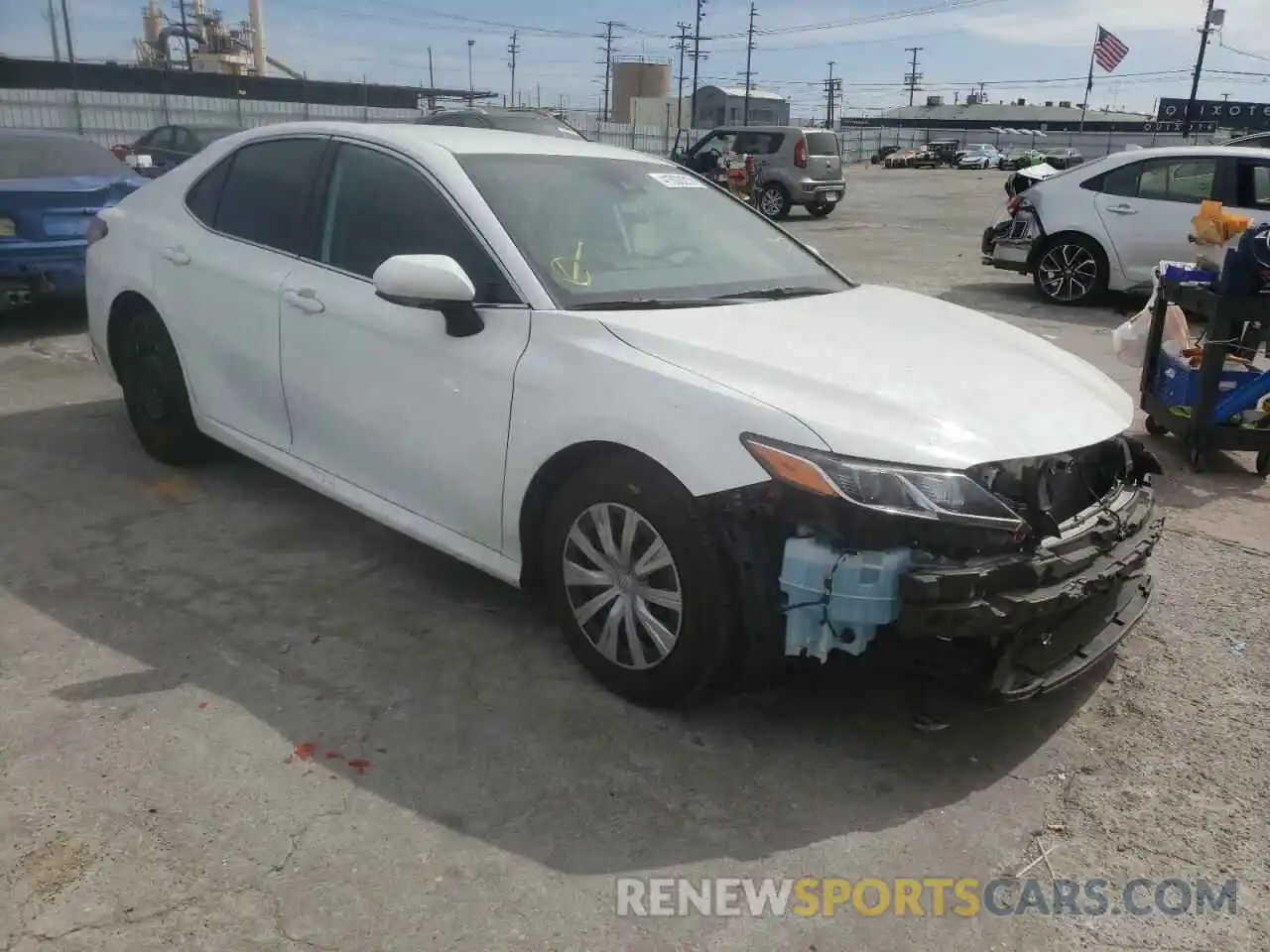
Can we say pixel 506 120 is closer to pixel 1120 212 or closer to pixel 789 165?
pixel 789 165

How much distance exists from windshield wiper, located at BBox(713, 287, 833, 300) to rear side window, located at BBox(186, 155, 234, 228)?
2.41m

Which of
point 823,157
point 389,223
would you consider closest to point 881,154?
point 823,157

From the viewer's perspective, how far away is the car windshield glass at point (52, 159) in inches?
327

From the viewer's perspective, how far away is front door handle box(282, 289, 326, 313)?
3855 mm

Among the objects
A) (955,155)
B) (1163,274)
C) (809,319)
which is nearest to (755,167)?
(1163,274)

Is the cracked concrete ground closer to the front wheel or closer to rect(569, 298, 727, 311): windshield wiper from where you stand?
rect(569, 298, 727, 311): windshield wiper

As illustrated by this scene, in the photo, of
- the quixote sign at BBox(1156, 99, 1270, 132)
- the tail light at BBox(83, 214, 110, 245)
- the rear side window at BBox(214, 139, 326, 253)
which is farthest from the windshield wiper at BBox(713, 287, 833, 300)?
the quixote sign at BBox(1156, 99, 1270, 132)

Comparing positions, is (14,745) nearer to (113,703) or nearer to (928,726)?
(113,703)

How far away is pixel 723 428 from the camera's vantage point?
275 centimetres

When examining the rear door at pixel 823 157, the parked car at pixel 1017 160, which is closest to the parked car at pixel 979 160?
the parked car at pixel 1017 160

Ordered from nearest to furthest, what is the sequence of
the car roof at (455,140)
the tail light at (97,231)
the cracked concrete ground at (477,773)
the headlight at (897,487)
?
the cracked concrete ground at (477,773), the headlight at (897,487), the car roof at (455,140), the tail light at (97,231)

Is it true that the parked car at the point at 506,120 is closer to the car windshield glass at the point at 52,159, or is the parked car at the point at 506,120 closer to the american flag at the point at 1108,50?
the car windshield glass at the point at 52,159

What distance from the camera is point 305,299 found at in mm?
3914

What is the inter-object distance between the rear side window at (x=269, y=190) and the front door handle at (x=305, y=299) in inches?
8.9
